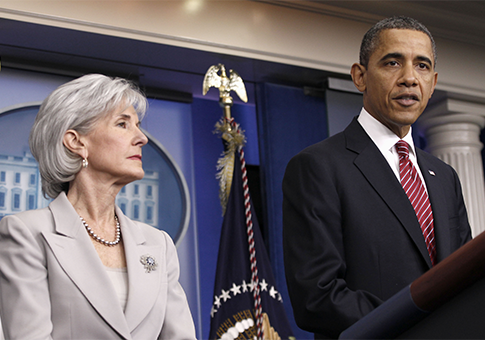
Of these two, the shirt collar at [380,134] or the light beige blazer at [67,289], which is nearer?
the light beige blazer at [67,289]

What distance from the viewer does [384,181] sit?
156cm

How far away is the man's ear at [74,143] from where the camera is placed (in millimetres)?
1818

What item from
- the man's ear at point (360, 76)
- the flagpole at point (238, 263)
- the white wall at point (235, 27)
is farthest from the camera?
the white wall at point (235, 27)

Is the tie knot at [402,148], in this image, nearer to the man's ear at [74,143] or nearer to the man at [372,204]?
the man at [372,204]

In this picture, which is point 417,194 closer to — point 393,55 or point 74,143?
point 393,55

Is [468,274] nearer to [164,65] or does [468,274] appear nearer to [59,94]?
[59,94]

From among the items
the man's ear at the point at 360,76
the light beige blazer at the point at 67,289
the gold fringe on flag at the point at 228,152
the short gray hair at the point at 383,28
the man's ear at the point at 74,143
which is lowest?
the light beige blazer at the point at 67,289

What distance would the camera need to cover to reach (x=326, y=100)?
433 centimetres

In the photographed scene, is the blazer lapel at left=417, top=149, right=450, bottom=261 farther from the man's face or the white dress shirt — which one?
the man's face

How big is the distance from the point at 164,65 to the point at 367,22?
4.98ft

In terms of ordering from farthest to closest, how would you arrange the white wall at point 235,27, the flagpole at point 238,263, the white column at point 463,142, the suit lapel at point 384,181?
the white column at point 463,142 < the white wall at point 235,27 < the flagpole at point 238,263 < the suit lapel at point 384,181

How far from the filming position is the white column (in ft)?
15.2

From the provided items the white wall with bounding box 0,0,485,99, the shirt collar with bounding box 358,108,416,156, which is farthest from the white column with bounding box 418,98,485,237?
the shirt collar with bounding box 358,108,416,156

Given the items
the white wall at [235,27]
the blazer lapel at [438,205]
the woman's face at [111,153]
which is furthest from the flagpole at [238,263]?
the blazer lapel at [438,205]
